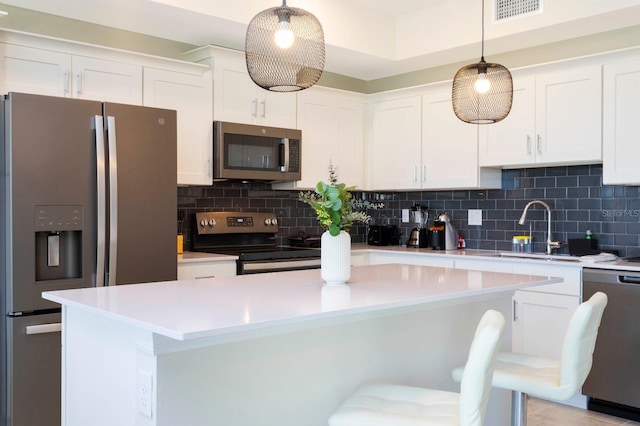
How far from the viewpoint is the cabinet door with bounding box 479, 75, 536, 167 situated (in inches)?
172

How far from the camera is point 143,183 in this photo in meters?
3.56

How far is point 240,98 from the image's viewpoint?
4.53 m

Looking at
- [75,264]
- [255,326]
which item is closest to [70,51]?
[75,264]

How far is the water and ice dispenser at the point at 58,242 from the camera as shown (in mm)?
3184

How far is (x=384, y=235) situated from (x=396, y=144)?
2.71 feet

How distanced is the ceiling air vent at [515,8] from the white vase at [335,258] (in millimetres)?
2495

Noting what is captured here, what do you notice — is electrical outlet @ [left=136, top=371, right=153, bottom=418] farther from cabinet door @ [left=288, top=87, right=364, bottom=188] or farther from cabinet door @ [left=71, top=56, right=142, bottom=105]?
cabinet door @ [left=288, top=87, right=364, bottom=188]

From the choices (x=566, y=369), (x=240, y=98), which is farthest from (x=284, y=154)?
(x=566, y=369)

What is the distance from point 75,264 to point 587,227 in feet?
11.0

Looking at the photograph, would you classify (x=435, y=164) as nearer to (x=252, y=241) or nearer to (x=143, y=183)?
(x=252, y=241)

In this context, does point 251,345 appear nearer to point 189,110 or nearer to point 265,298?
point 265,298

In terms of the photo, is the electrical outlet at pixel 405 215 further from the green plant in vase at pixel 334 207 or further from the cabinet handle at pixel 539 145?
the green plant in vase at pixel 334 207

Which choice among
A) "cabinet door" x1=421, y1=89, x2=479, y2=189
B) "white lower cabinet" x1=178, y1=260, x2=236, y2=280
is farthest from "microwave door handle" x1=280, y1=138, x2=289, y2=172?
"cabinet door" x1=421, y1=89, x2=479, y2=189

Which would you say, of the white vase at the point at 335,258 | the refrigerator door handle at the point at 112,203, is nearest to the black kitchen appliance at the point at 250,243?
the refrigerator door handle at the point at 112,203
